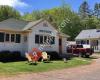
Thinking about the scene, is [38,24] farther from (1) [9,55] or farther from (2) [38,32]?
(1) [9,55]

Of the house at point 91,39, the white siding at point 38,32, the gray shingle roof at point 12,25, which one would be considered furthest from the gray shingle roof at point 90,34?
the gray shingle roof at point 12,25

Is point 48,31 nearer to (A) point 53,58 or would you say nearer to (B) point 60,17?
(A) point 53,58

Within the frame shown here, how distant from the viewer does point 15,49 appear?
114ft

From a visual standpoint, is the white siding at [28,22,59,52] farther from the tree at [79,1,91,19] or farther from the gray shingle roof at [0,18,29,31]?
the tree at [79,1,91,19]

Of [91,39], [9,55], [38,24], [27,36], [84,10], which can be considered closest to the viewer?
[9,55]

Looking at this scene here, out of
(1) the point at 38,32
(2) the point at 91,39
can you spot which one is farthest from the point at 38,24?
(2) the point at 91,39

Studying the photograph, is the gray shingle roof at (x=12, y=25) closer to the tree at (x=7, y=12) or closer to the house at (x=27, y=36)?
the house at (x=27, y=36)

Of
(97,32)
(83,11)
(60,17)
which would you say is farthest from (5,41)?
(83,11)

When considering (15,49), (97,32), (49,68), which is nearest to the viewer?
(49,68)

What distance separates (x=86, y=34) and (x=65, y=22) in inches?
554

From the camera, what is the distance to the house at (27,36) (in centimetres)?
3394

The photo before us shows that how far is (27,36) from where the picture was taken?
35.2 meters

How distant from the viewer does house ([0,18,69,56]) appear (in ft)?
111

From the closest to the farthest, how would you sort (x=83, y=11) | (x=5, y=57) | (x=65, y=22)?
(x=5, y=57) → (x=65, y=22) → (x=83, y=11)
